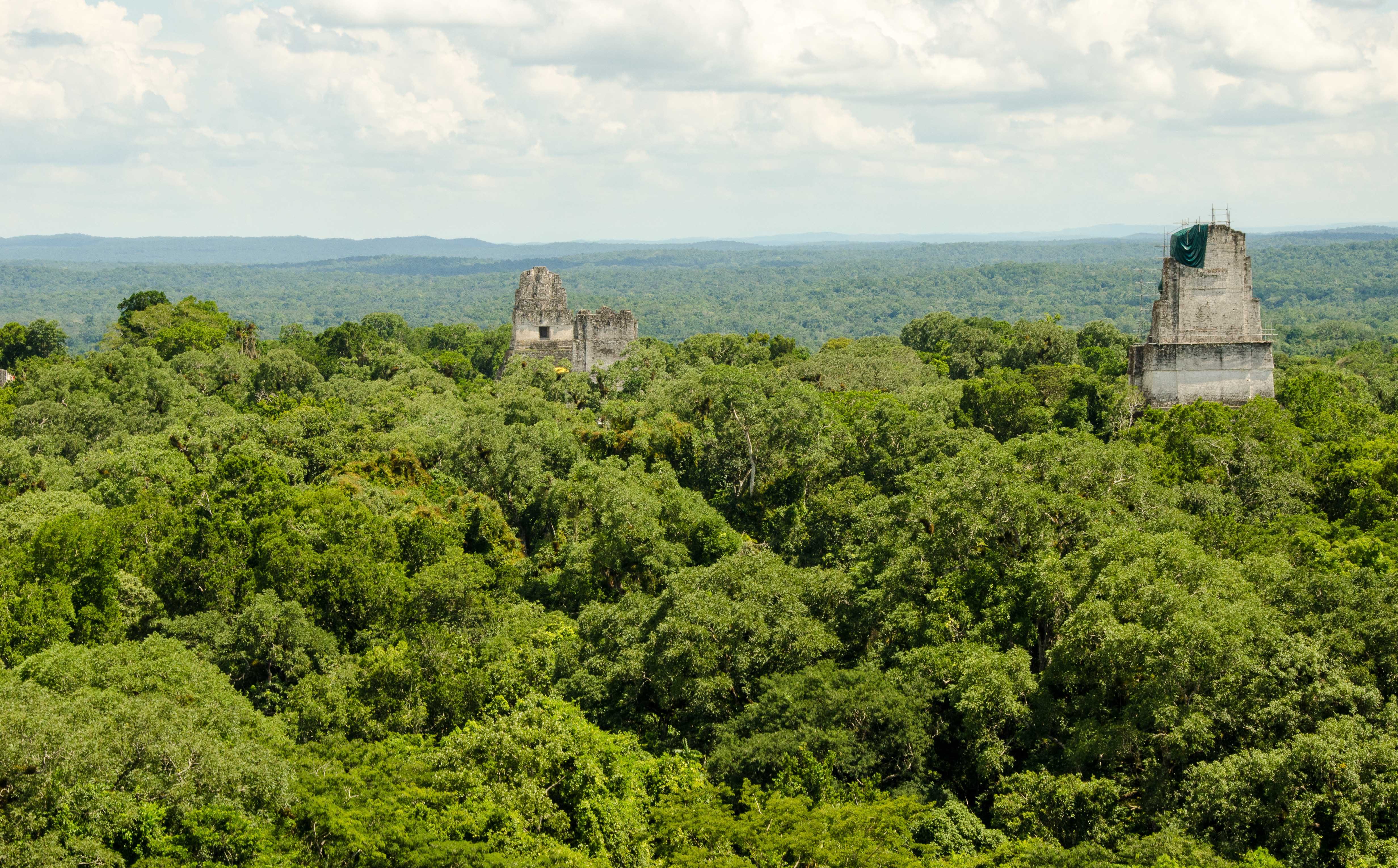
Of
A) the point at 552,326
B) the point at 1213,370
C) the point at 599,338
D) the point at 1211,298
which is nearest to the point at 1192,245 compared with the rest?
the point at 1211,298

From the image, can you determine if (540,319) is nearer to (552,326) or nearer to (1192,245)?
(552,326)

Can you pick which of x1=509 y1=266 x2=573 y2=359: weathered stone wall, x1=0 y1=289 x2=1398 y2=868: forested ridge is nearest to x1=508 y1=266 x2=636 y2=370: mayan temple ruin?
x1=509 y1=266 x2=573 y2=359: weathered stone wall

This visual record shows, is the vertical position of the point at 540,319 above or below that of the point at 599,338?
above

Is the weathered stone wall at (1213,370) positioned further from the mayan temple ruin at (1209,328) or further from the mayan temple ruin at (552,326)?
the mayan temple ruin at (552,326)

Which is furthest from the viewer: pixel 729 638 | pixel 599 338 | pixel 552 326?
pixel 552 326

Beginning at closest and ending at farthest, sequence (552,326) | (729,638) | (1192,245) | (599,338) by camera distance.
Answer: (729,638)
(1192,245)
(599,338)
(552,326)

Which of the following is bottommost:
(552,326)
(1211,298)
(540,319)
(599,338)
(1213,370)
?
(1213,370)

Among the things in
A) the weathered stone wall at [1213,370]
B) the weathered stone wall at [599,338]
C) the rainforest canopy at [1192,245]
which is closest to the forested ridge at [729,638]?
the weathered stone wall at [1213,370]

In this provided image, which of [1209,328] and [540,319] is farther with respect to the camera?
[540,319]
